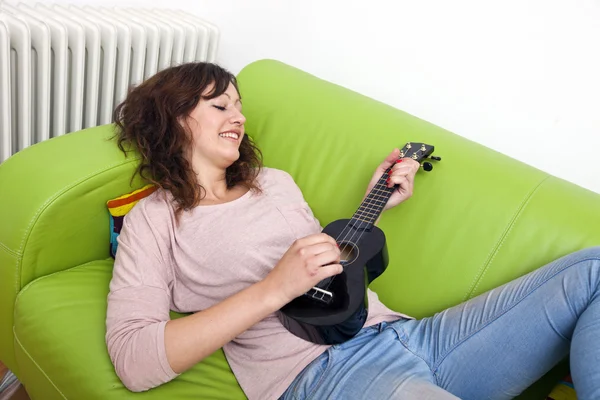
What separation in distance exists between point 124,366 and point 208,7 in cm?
171

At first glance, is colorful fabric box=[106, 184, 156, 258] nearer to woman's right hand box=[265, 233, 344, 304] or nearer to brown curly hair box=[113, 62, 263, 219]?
brown curly hair box=[113, 62, 263, 219]

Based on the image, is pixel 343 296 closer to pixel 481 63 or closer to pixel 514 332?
pixel 514 332

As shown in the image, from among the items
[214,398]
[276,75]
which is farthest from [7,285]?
[276,75]

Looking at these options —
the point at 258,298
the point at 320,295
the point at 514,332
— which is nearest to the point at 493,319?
the point at 514,332

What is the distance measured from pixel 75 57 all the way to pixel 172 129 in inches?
28.8

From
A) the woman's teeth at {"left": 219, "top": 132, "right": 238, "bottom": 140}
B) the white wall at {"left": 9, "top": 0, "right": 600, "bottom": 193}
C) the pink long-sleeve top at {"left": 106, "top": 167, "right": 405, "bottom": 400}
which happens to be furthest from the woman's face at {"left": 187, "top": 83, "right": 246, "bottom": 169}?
the white wall at {"left": 9, "top": 0, "right": 600, "bottom": 193}

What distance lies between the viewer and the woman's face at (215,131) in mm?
1360

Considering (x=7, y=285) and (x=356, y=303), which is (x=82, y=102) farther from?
(x=356, y=303)

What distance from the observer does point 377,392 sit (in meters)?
1.05

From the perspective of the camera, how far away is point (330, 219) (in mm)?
1577

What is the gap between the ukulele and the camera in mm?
1057

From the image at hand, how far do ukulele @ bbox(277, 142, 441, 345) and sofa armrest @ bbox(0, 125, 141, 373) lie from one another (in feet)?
1.92

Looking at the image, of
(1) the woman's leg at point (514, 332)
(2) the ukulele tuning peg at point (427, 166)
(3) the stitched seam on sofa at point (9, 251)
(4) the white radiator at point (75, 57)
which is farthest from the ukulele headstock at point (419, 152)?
(4) the white radiator at point (75, 57)

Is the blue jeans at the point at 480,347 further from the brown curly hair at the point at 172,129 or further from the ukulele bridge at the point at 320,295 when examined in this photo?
the brown curly hair at the point at 172,129
